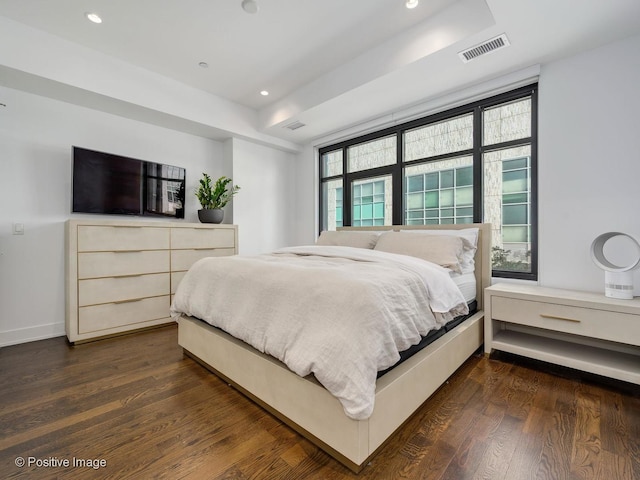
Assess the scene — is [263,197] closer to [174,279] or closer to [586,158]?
[174,279]

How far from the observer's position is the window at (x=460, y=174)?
106 inches

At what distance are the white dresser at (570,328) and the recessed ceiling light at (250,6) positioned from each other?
2878 millimetres

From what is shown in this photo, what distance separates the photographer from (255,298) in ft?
5.20

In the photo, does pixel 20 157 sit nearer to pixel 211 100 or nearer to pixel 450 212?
pixel 211 100

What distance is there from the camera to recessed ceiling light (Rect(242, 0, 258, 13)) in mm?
2189

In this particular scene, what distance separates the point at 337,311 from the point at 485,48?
2460 mm

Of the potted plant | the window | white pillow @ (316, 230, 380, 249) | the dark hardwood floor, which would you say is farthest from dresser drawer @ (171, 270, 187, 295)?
the window

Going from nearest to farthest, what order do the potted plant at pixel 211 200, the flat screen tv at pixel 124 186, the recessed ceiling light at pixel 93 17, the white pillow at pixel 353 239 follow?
the recessed ceiling light at pixel 93 17, the flat screen tv at pixel 124 186, the white pillow at pixel 353 239, the potted plant at pixel 211 200

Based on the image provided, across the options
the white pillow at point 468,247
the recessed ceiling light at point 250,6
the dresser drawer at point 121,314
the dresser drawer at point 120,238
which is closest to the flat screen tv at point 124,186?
the dresser drawer at point 120,238

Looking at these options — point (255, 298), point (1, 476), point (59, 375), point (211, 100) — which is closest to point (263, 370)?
point (255, 298)

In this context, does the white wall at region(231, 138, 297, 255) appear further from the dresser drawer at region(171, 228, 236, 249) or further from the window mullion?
the window mullion

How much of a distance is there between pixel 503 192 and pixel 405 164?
114 cm

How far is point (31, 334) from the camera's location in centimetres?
265

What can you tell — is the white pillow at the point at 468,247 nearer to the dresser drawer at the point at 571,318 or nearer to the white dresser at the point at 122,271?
the dresser drawer at the point at 571,318
